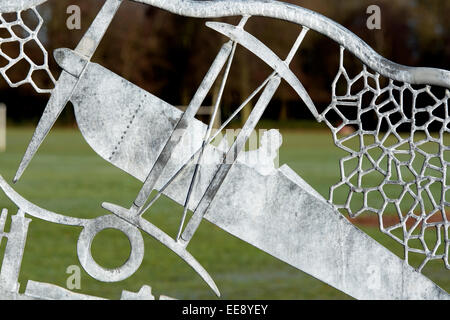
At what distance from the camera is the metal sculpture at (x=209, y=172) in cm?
325

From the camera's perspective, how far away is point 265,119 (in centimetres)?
3219

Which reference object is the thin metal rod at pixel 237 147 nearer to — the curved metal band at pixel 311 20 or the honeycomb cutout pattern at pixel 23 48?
the curved metal band at pixel 311 20

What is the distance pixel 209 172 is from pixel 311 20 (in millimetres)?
833

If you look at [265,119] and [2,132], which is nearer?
[2,132]

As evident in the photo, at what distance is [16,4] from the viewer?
3.36 metres

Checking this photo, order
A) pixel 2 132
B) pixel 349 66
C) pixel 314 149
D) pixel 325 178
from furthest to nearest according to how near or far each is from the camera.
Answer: pixel 349 66 → pixel 2 132 → pixel 314 149 → pixel 325 178

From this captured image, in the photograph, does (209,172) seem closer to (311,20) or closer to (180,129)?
(180,129)

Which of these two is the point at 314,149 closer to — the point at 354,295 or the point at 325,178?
the point at 325,178

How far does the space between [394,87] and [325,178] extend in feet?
34.5

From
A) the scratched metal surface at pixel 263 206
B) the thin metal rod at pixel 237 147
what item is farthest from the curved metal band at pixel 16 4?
the thin metal rod at pixel 237 147

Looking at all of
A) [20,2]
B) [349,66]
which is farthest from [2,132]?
[20,2]

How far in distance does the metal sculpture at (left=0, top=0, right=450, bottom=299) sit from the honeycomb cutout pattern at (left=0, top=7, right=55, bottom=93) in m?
0.06

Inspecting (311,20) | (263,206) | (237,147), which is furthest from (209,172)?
(311,20)

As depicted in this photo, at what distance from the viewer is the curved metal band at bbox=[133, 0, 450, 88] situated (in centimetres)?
320
